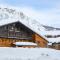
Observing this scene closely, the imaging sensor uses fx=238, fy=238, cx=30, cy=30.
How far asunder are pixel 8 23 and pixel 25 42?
12.1 feet

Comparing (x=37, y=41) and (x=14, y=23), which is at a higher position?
(x=14, y=23)

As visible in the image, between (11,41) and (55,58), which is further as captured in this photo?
(11,41)

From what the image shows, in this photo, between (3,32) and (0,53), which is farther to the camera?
(3,32)

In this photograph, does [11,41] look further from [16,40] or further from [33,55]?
[33,55]

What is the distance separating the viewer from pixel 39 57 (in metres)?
5.06

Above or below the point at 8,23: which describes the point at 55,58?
below

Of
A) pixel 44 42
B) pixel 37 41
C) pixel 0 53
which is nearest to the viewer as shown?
pixel 0 53

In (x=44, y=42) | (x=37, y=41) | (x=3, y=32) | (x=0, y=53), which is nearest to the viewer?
(x=0, y=53)

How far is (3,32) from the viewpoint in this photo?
106ft

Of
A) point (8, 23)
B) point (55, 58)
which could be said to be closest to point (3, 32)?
point (8, 23)

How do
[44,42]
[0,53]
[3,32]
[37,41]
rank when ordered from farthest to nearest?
[44,42] < [37,41] < [3,32] < [0,53]

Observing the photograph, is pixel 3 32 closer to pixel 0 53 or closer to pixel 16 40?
pixel 16 40

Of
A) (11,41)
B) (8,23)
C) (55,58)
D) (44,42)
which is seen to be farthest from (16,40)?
(55,58)

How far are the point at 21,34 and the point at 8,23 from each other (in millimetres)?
2495
